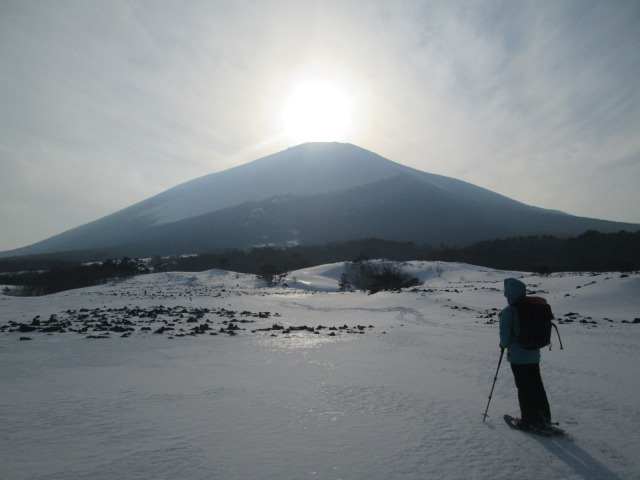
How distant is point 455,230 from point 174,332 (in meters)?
154

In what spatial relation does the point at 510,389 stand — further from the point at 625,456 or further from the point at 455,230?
the point at 455,230

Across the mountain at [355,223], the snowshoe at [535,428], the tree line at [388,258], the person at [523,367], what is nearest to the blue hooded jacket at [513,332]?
the person at [523,367]

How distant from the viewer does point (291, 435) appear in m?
4.46

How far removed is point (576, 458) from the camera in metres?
4.04

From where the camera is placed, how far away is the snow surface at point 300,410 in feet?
12.4

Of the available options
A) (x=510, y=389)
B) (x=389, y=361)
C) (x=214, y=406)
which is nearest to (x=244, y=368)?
(x=214, y=406)

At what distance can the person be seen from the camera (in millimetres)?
4800

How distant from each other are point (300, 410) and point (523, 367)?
3.03m

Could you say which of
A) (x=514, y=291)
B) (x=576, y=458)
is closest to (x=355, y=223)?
(x=514, y=291)

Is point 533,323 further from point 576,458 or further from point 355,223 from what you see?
point 355,223

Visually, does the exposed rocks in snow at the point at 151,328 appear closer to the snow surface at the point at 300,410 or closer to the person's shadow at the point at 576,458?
the snow surface at the point at 300,410

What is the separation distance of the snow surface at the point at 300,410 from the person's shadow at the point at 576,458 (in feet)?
0.06

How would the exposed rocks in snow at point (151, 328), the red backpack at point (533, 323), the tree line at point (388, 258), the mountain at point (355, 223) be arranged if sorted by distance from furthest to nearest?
1. the mountain at point (355, 223)
2. the tree line at point (388, 258)
3. the exposed rocks in snow at point (151, 328)
4. the red backpack at point (533, 323)

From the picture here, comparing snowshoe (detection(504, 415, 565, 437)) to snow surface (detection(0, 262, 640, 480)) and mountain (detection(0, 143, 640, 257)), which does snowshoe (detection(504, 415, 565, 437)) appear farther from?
mountain (detection(0, 143, 640, 257))
